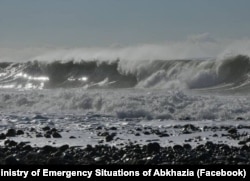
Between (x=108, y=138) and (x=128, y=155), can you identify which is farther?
(x=108, y=138)

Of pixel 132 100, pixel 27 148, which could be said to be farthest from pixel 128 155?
pixel 132 100

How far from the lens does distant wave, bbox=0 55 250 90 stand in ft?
116

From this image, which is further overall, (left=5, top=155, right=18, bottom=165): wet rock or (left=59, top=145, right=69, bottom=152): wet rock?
(left=59, top=145, right=69, bottom=152): wet rock

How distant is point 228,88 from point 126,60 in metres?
14.9

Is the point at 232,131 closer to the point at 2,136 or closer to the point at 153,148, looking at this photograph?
the point at 153,148

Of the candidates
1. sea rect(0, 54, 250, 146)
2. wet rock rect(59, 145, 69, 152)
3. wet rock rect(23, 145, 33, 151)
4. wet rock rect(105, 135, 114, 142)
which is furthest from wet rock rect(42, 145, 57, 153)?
wet rock rect(105, 135, 114, 142)

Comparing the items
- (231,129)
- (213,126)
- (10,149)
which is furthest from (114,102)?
(10,149)

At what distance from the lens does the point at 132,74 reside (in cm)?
4209

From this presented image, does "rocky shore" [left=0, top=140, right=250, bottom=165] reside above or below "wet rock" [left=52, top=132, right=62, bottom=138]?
below

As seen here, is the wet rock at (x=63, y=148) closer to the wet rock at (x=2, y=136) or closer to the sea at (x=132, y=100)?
the sea at (x=132, y=100)

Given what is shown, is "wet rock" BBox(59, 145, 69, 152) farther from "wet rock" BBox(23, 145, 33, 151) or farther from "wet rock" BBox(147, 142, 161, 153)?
"wet rock" BBox(147, 142, 161, 153)
